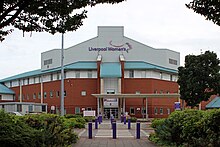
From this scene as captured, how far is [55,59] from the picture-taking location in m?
82.3

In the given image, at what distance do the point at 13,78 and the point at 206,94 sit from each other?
52846mm

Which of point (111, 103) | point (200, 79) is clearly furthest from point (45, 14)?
point (111, 103)

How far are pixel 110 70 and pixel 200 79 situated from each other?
77.0ft

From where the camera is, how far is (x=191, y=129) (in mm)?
14180

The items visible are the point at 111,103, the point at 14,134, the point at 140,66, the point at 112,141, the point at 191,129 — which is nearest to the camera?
the point at 14,134

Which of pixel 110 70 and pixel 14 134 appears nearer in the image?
pixel 14 134

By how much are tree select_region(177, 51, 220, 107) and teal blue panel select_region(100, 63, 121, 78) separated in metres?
18.8

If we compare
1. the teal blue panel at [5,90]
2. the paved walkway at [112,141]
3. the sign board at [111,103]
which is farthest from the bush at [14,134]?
the teal blue panel at [5,90]

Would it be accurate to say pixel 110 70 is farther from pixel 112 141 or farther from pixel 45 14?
pixel 45 14

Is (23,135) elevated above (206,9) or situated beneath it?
situated beneath

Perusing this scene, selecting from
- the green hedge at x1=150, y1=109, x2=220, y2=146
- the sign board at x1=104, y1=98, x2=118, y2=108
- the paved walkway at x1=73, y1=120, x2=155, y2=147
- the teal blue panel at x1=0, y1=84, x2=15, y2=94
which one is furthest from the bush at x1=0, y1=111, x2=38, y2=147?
the teal blue panel at x1=0, y1=84, x2=15, y2=94

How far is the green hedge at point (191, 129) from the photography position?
39.8 feet

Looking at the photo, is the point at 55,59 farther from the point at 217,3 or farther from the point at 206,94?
the point at 217,3

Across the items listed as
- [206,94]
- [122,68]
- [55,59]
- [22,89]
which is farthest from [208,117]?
[22,89]
